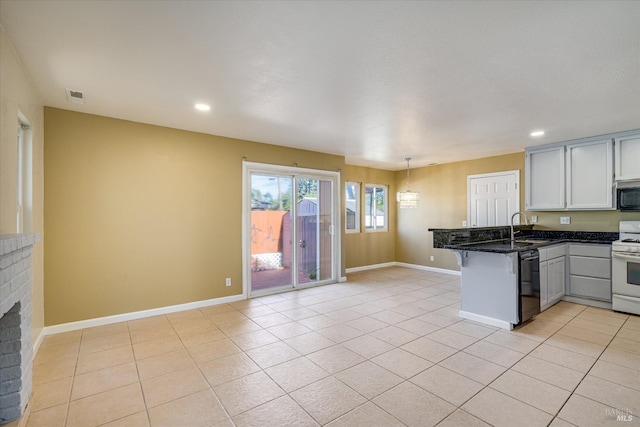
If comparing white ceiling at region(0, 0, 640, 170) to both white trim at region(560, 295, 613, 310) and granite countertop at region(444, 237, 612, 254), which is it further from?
white trim at region(560, 295, 613, 310)

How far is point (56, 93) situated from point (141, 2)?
2.13 m

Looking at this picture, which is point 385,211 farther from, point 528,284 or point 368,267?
point 528,284

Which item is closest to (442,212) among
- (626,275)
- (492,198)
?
(492,198)

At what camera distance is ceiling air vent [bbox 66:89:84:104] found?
3030 millimetres

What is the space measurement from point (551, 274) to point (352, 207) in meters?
4.01

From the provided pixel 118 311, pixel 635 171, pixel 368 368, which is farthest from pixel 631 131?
pixel 118 311

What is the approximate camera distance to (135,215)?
3949 mm

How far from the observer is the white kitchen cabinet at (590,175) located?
455 cm

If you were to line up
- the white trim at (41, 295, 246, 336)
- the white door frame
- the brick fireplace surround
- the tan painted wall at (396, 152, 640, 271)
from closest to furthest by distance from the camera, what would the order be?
1. the brick fireplace surround
2. the white trim at (41, 295, 246, 336)
3. the white door frame
4. the tan painted wall at (396, 152, 640, 271)

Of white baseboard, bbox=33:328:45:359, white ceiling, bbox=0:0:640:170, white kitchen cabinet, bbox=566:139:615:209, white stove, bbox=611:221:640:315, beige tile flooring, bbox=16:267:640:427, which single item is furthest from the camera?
white kitchen cabinet, bbox=566:139:615:209

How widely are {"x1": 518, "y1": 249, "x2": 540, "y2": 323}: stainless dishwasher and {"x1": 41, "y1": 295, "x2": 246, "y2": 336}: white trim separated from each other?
12.8 feet

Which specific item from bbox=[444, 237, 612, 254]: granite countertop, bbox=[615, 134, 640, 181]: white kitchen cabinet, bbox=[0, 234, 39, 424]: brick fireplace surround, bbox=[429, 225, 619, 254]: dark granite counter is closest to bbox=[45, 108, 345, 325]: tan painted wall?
bbox=[0, 234, 39, 424]: brick fireplace surround

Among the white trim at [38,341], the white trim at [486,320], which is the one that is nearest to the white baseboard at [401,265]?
the white trim at [486,320]

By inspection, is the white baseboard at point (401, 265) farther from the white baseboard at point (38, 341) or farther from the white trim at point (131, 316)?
the white baseboard at point (38, 341)
